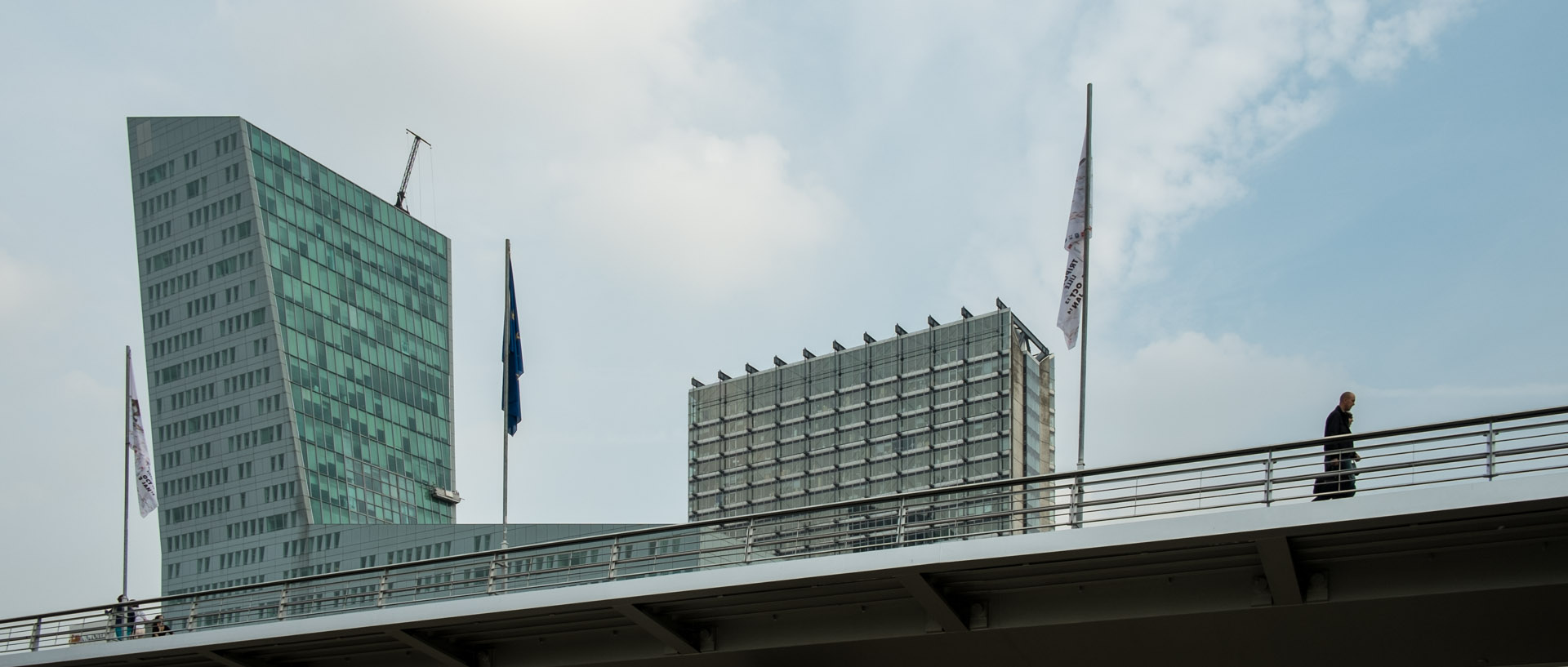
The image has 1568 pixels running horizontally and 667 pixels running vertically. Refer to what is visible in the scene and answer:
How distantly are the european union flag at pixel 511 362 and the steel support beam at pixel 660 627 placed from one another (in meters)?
14.1

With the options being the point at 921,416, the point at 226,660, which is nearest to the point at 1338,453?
the point at 226,660

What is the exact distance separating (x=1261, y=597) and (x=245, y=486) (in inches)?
5759

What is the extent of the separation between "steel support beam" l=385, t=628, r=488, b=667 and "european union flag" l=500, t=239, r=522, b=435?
1104 cm

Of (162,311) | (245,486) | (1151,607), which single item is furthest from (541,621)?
(162,311)

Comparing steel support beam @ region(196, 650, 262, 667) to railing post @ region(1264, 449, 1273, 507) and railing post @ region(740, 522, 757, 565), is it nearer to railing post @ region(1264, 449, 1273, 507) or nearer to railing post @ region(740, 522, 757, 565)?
railing post @ region(740, 522, 757, 565)

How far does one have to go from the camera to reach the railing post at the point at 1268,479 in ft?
62.2

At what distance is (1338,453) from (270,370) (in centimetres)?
14420

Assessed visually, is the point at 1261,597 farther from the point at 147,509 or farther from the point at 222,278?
the point at 222,278

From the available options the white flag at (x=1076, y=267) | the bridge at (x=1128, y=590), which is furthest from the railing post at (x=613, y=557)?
the white flag at (x=1076, y=267)

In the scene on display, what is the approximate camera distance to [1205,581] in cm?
2030

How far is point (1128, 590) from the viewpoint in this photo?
20781mm

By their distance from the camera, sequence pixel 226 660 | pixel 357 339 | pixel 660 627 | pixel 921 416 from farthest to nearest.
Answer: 1. pixel 921 416
2. pixel 357 339
3. pixel 226 660
4. pixel 660 627

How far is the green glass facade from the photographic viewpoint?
154 m

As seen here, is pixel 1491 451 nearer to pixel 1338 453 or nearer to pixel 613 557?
pixel 1338 453
